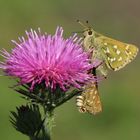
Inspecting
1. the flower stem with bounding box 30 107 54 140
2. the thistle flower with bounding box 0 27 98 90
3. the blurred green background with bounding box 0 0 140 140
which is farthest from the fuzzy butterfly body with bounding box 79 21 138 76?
the blurred green background with bounding box 0 0 140 140

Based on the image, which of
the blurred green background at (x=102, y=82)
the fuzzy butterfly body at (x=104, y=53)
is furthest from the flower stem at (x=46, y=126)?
the blurred green background at (x=102, y=82)

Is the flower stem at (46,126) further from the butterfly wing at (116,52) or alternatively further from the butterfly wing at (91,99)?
the butterfly wing at (116,52)

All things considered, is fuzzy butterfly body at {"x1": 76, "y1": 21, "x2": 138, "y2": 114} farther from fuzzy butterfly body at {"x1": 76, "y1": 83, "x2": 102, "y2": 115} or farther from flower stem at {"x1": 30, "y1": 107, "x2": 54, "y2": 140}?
flower stem at {"x1": 30, "y1": 107, "x2": 54, "y2": 140}

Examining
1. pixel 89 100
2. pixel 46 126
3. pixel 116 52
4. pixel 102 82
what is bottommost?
pixel 46 126

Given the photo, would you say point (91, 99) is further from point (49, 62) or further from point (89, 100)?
point (49, 62)

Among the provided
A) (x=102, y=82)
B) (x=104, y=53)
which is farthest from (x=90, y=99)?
(x=102, y=82)

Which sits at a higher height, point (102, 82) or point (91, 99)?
point (102, 82)

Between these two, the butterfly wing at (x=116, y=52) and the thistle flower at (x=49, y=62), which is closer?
the thistle flower at (x=49, y=62)
